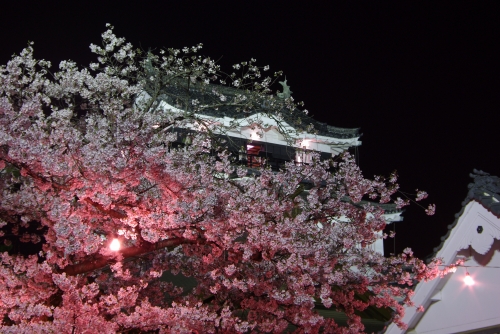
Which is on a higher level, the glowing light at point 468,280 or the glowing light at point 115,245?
the glowing light at point 115,245

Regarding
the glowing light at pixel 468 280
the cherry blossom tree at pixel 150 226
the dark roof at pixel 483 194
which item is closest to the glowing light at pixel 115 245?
the cherry blossom tree at pixel 150 226

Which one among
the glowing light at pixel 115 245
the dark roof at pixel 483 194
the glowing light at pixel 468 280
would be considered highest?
the dark roof at pixel 483 194

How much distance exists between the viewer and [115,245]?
23.5 feet

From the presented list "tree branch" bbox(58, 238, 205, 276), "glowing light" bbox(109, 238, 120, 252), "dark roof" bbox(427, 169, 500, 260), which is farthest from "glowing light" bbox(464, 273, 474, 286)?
"glowing light" bbox(109, 238, 120, 252)

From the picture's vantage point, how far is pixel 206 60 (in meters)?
9.80

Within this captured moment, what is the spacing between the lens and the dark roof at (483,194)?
712 cm

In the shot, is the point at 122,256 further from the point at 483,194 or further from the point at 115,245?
the point at 483,194

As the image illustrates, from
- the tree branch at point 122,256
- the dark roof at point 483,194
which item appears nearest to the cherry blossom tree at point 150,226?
the tree branch at point 122,256

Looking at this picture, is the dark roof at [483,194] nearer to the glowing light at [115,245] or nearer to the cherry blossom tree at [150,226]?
the cherry blossom tree at [150,226]

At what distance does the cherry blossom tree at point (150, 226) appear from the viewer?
7039 millimetres

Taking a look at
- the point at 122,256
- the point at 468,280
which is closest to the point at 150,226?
the point at 122,256

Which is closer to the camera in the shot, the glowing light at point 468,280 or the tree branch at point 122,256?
the tree branch at point 122,256

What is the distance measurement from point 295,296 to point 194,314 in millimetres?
1802

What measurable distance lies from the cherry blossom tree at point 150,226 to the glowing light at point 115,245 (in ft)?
0.08
